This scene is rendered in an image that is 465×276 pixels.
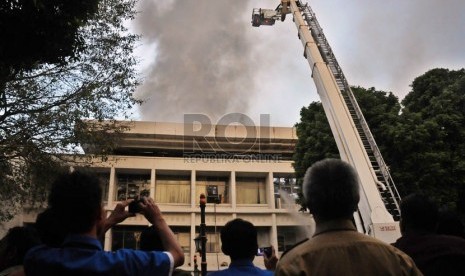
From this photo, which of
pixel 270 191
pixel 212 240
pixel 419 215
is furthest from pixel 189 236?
pixel 419 215

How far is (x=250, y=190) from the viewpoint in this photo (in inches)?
1512

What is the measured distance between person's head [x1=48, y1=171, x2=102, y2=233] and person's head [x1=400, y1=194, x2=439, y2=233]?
239 centimetres

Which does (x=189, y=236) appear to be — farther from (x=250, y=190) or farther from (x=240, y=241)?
(x=240, y=241)

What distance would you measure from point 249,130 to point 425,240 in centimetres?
3435

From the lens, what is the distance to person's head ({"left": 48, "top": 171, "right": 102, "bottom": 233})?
217 centimetres

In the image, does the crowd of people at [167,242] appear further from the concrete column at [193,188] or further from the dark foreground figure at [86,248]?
the concrete column at [193,188]

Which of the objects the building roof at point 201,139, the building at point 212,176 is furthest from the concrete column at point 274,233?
the building roof at point 201,139

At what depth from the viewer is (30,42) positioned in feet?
27.6

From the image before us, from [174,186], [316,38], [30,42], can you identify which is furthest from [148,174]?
[30,42]

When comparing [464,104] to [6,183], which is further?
[464,104]

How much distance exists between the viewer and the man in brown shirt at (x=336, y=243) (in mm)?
1896

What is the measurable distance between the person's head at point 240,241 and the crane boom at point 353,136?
328 inches

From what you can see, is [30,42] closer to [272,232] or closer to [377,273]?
[377,273]

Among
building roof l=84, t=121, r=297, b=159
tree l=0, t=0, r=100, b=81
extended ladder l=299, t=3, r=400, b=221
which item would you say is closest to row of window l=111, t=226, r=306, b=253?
building roof l=84, t=121, r=297, b=159
